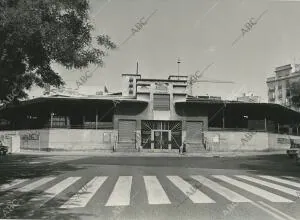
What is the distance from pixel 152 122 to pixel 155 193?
122 feet

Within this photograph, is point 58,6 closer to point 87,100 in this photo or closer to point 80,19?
point 80,19

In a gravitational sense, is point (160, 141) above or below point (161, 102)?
below

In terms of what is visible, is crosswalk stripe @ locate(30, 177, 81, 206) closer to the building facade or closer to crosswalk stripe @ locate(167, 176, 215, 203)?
crosswalk stripe @ locate(167, 176, 215, 203)

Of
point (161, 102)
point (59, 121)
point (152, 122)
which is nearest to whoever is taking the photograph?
point (59, 121)

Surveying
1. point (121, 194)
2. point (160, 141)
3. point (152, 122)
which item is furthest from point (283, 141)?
point (121, 194)

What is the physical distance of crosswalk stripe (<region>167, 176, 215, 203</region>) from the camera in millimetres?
10593

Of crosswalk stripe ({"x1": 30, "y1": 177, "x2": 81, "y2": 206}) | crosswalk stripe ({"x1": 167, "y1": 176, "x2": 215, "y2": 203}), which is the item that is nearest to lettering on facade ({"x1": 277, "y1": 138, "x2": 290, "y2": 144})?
crosswalk stripe ({"x1": 167, "y1": 176, "x2": 215, "y2": 203})

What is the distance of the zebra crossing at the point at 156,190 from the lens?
10641 millimetres

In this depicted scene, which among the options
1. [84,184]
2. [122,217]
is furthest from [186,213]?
[84,184]

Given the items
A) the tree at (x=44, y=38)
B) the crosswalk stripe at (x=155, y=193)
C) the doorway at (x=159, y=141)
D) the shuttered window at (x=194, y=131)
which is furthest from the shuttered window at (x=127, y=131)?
the crosswalk stripe at (x=155, y=193)

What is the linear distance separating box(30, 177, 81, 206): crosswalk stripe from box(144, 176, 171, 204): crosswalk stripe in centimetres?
253

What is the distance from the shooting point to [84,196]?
11.5 meters

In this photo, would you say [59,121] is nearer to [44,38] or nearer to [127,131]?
[127,131]

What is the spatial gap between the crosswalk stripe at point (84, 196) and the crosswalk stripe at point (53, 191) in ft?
1.96
